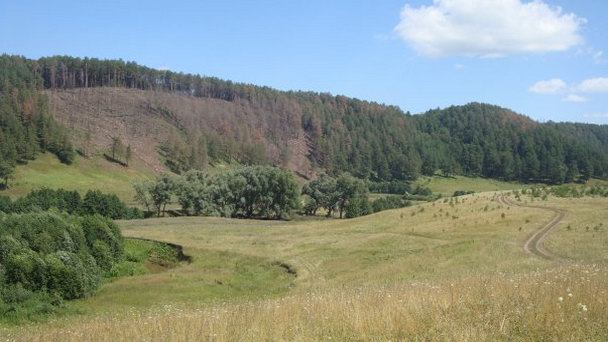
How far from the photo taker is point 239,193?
4171 inches

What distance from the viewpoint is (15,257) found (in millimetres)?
40562

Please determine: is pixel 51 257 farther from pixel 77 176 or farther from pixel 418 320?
pixel 77 176

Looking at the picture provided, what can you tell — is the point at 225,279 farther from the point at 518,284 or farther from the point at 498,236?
the point at 518,284

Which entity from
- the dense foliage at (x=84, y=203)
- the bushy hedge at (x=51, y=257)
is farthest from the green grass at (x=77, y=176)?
the bushy hedge at (x=51, y=257)

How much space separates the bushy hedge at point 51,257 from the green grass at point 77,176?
265 feet

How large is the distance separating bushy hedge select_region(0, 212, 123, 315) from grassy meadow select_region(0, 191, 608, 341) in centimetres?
237

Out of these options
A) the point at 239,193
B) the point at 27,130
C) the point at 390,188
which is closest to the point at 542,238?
the point at 239,193

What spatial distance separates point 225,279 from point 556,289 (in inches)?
1349

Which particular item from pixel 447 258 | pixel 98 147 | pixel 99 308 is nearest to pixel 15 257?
pixel 99 308

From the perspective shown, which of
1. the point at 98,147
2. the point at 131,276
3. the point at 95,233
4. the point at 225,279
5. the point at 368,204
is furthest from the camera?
the point at 98,147

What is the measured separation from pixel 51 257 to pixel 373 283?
25.3 metres

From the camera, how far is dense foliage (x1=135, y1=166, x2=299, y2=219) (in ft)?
342

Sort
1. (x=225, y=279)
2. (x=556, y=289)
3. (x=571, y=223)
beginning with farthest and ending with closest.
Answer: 1. (x=225, y=279)
2. (x=571, y=223)
3. (x=556, y=289)

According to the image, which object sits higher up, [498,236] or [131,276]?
[498,236]
